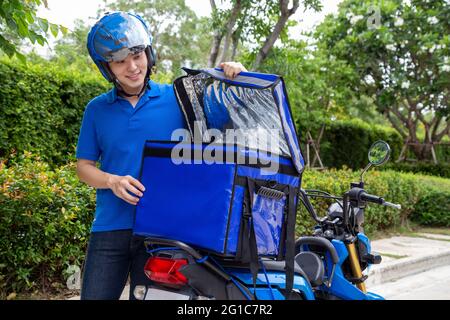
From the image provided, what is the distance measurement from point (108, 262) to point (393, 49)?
15227 mm

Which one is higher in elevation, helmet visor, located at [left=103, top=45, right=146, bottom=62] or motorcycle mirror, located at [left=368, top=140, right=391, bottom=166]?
helmet visor, located at [left=103, top=45, right=146, bottom=62]

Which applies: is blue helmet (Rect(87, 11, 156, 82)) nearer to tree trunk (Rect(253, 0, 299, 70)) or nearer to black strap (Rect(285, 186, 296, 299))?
black strap (Rect(285, 186, 296, 299))

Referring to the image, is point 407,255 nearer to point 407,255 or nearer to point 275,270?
point 407,255

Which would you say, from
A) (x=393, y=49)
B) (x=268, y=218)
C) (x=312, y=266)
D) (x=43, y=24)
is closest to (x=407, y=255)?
(x=312, y=266)

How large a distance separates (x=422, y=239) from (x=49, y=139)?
18.9 feet

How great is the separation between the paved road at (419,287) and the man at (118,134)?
4079 millimetres

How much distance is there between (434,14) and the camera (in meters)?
14.7

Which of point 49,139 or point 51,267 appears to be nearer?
point 51,267

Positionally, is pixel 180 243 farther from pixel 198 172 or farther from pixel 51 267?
pixel 51 267

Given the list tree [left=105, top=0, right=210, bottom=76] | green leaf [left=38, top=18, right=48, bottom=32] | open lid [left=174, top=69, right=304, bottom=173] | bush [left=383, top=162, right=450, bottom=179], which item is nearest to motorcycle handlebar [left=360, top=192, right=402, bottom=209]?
open lid [left=174, top=69, right=304, bottom=173]

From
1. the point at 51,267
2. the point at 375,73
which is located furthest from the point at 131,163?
the point at 375,73

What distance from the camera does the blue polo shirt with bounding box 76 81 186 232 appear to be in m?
2.39

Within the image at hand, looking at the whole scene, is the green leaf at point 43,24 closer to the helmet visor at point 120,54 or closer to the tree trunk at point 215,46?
the helmet visor at point 120,54
